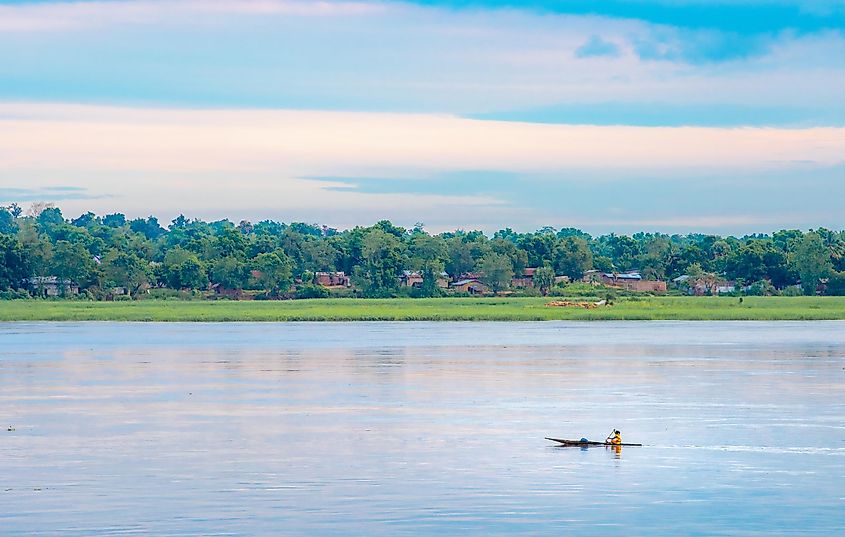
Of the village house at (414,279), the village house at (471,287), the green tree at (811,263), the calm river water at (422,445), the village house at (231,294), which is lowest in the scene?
the calm river water at (422,445)

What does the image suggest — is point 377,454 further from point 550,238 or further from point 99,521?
point 550,238

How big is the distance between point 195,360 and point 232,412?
20.9 metres

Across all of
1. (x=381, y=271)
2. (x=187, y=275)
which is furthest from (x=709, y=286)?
(x=187, y=275)

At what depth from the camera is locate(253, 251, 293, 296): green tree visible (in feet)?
433

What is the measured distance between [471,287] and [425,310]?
40.7 metres

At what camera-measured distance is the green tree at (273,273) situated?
433 ft

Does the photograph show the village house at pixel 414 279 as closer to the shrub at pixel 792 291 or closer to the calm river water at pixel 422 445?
the shrub at pixel 792 291

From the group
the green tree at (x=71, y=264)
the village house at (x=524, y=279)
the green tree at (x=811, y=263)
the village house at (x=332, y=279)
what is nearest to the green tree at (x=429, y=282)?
the village house at (x=332, y=279)

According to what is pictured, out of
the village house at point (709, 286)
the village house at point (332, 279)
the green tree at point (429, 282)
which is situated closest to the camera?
the green tree at point (429, 282)

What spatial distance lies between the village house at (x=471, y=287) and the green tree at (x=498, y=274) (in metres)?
0.84

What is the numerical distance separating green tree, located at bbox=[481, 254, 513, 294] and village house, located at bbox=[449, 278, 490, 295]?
84cm

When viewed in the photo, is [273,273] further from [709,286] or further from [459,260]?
[709,286]

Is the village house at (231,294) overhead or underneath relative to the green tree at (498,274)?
underneath

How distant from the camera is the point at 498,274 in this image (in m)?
150
